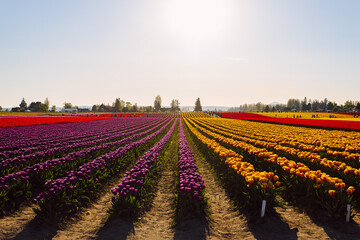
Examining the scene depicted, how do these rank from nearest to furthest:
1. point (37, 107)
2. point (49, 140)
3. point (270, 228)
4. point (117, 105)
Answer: point (270, 228) < point (49, 140) < point (37, 107) < point (117, 105)

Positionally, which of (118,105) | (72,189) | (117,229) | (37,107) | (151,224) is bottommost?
(151,224)

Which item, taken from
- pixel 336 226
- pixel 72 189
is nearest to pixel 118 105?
pixel 72 189

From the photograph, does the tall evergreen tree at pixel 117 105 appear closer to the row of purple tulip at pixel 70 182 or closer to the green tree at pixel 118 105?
the green tree at pixel 118 105

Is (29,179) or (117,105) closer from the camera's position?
(29,179)

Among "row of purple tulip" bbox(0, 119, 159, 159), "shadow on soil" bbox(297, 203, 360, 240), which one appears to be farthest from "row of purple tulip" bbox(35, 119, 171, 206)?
"shadow on soil" bbox(297, 203, 360, 240)

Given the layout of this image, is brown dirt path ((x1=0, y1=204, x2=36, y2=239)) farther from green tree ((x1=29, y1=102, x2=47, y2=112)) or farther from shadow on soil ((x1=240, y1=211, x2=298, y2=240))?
green tree ((x1=29, y1=102, x2=47, y2=112))

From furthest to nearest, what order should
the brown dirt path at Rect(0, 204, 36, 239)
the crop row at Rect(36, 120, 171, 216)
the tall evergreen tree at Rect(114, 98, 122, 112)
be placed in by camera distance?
the tall evergreen tree at Rect(114, 98, 122, 112) → the crop row at Rect(36, 120, 171, 216) → the brown dirt path at Rect(0, 204, 36, 239)

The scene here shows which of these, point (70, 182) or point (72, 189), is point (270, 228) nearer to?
point (72, 189)

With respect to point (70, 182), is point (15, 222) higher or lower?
lower

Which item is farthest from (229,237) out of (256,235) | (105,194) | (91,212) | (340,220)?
(105,194)

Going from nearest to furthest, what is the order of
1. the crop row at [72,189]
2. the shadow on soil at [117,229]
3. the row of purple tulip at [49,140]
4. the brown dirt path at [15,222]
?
the brown dirt path at [15,222], the shadow on soil at [117,229], the crop row at [72,189], the row of purple tulip at [49,140]

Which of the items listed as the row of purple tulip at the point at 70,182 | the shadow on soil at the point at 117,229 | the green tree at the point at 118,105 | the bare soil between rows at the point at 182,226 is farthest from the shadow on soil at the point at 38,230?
the green tree at the point at 118,105

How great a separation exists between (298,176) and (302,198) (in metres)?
0.70

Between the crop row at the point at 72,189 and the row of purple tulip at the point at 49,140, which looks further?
the row of purple tulip at the point at 49,140
